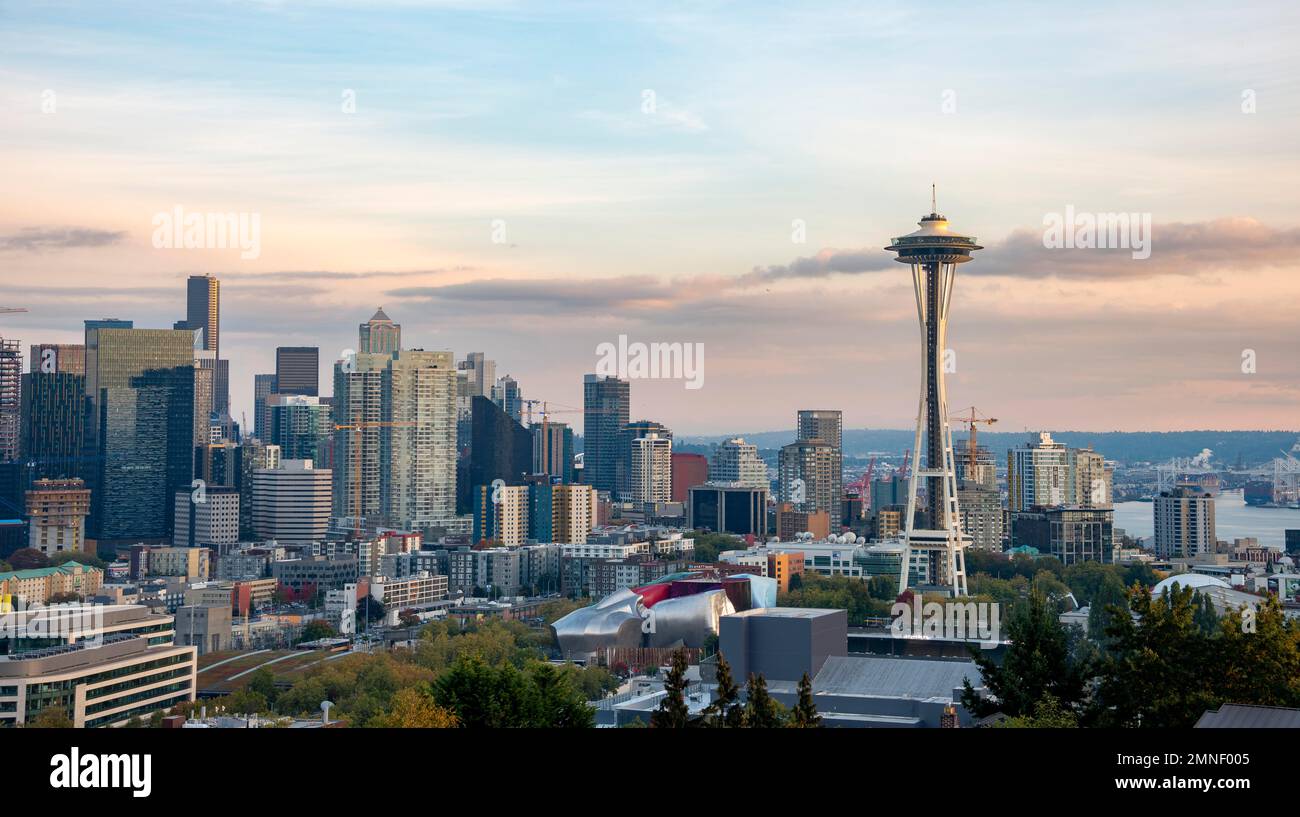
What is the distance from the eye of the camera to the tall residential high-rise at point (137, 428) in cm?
7956

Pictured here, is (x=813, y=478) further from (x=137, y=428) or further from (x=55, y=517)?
(x=55, y=517)

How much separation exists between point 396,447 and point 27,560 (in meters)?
27.2

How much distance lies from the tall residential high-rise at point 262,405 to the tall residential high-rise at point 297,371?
1134 millimetres

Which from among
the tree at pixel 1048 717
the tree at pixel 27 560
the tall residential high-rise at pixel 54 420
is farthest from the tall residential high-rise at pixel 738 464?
the tree at pixel 1048 717

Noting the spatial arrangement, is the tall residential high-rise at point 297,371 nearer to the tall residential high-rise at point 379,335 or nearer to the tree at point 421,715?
the tall residential high-rise at point 379,335

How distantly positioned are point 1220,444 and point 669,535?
209 ft

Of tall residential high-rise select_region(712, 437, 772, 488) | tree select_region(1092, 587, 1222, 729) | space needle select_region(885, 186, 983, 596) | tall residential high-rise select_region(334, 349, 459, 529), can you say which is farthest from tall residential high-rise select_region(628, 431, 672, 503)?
tree select_region(1092, 587, 1222, 729)

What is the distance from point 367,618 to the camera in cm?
5500

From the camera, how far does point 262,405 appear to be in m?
108

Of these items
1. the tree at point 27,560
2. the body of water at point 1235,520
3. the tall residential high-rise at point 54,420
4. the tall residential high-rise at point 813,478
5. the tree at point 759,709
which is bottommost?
the tree at point 27,560

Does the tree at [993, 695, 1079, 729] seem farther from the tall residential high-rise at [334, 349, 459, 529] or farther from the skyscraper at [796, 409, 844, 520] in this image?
the skyscraper at [796, 409, 844, 520]

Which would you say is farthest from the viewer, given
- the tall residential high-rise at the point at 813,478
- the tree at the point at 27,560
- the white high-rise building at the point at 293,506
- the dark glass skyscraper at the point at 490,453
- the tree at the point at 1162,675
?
the dark glass skyscraper at the point at 490,453
